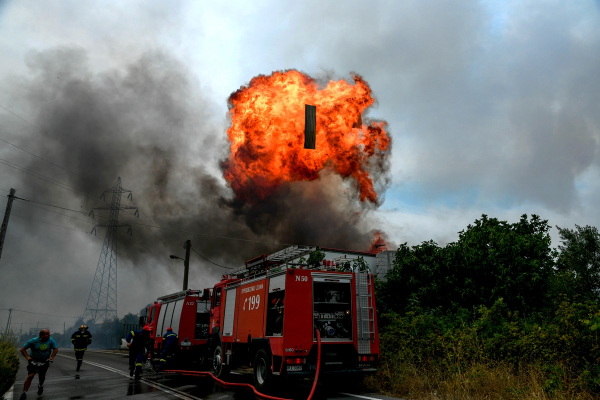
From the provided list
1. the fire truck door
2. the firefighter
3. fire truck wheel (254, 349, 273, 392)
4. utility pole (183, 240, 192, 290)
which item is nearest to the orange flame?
utility pole (183, 240, 192, 290)

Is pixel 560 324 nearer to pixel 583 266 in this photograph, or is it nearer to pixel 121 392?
pixel 121 392

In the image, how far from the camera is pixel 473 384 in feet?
27.4

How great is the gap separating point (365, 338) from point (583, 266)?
31916 millimetres

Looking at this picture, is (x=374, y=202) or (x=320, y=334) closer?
(x=320, y=334)

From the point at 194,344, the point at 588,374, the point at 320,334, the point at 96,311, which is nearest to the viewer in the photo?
the point at 588,374

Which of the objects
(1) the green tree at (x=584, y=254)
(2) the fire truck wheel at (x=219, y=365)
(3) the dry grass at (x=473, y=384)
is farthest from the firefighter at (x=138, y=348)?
(1) the green tree at (x=584, y=254)

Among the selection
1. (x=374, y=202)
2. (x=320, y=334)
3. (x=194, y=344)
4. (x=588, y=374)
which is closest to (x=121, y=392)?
(x=320, y=334)

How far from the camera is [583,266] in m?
32.7

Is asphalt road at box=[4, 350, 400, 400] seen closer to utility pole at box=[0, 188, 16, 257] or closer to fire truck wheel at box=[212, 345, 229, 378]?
fire truck wheel at box=[212, 345, 229, 378]

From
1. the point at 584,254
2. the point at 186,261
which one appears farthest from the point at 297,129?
the point at 584,254

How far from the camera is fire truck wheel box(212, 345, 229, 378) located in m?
12.7

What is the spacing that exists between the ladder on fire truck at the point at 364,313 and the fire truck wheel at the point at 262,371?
230 cm

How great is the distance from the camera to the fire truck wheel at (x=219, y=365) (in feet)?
41.7

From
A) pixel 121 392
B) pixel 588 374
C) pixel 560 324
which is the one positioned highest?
pixel 560 324
